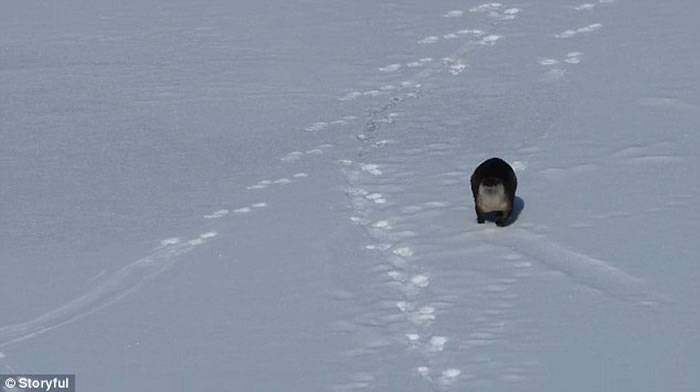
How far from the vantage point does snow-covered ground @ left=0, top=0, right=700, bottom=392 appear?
725 cm

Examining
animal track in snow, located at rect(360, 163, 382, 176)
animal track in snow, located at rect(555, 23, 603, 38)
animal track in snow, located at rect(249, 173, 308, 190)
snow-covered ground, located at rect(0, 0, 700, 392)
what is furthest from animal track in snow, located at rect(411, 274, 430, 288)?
animal track in snow, located at rect(555, 23, 603, 38)

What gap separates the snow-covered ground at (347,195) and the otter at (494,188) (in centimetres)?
21

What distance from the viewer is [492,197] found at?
847 centimetres

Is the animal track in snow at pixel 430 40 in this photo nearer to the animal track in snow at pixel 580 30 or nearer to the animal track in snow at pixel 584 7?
the animal track in snow at pixel 580 30

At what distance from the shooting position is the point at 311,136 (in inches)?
428

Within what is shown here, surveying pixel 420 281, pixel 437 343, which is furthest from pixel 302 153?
pixel 437 343

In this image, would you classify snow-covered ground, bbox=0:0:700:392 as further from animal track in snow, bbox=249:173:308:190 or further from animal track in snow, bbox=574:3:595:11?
animal track in snow, bbox=574:3:595:11

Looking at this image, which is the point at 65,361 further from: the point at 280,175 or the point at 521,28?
the point at 521,28

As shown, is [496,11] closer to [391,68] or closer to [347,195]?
[391,68]

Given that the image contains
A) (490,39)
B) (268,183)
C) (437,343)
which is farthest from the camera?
(490,39)

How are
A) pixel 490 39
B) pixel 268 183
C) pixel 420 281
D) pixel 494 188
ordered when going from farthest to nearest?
pixel 490 39, pixel 268 183, pixel 494 188, pixel 420 281

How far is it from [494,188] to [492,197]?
0.06 meters

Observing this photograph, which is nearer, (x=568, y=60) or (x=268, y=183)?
(x=268, y=183)

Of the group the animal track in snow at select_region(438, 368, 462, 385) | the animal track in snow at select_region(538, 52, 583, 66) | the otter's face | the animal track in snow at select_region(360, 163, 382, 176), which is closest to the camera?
the animal track in snow at select_region(438, 368, 462, 385)
